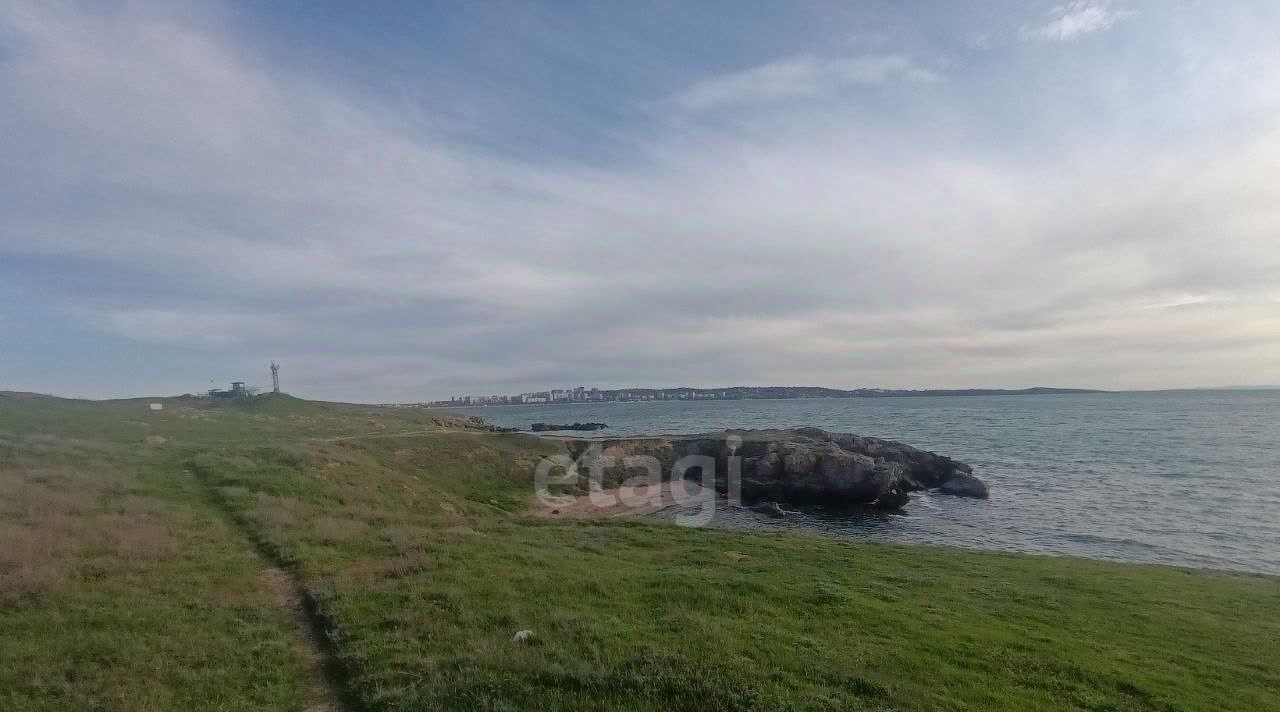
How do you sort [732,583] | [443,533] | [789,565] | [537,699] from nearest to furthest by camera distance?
[537,699]
[732,583]
[789,565]
[443,533]

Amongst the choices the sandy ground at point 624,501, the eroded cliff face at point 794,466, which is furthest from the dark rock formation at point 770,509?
the sandy ground at point 624,501

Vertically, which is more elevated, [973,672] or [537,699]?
[537,699]

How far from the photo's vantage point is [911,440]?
346 ft

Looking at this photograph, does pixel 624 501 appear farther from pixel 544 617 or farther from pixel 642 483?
pixel 544 617

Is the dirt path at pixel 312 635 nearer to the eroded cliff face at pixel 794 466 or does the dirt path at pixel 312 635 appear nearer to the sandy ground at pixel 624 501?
the sandy ground at pixel 624 501

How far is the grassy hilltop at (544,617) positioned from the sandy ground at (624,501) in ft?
62.7

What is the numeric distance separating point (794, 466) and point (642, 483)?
47.5 feet

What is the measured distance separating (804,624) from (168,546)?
17.0m

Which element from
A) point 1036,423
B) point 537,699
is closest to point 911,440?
point 1036,423

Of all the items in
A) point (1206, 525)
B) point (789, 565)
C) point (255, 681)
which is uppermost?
point (255, 681)

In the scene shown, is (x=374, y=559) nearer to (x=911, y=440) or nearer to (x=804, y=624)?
(x=804, y=624)

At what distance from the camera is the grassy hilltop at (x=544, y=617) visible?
381 inches

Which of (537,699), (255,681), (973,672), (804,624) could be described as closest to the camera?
(537,699)

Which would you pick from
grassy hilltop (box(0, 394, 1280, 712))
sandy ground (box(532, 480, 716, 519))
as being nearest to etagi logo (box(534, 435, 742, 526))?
sandy ground (box(532, 480, 716, 519))
